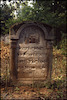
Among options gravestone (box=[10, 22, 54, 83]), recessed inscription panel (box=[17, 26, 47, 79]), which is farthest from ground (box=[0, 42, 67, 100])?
recessed inscription panel (box=[17, 26, 47, 79])

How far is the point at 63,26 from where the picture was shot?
853cm

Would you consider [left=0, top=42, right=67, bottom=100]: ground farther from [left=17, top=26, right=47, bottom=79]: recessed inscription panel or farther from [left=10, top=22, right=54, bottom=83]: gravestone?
[left=17, top=26, right=47, bottom=79]: recessed inscription panel

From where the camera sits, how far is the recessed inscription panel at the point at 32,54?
3868 millimetres

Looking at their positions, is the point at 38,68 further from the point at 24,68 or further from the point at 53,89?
the point at 53,89

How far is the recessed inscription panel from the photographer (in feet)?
12.7

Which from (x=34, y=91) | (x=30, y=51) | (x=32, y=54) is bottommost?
(x=34, y=91)

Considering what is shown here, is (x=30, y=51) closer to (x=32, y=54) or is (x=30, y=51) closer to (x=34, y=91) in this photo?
(x=32, y=54)

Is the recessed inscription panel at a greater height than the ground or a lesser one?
greater

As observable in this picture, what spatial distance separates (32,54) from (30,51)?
131mm

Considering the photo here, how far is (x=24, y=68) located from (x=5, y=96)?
3.72 ft

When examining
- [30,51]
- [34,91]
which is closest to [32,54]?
[30,51]

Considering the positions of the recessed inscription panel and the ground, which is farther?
the recessed inscription panel

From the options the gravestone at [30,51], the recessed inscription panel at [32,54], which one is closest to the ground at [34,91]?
the gravestone at [30,51]

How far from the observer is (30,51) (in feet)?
12.9
